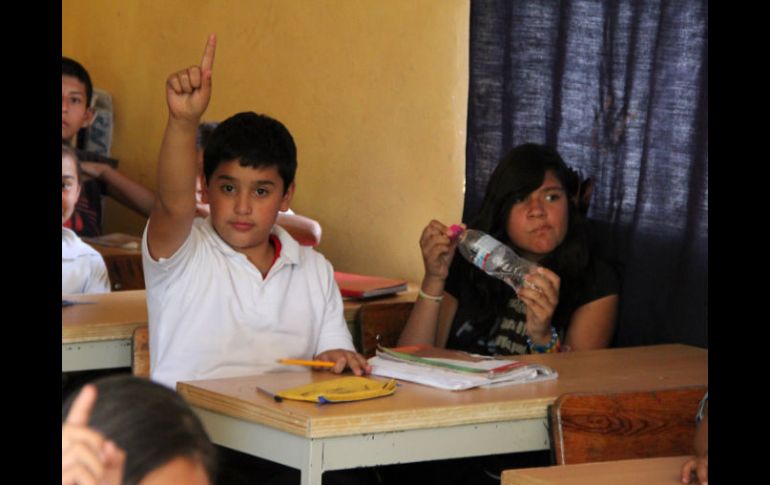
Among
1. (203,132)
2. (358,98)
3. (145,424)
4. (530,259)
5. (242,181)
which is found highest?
(358,98)

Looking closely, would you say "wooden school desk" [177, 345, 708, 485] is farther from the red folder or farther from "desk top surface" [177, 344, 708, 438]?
the red folder

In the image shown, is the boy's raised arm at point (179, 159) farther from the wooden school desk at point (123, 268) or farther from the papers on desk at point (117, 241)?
the papers on desk at point (117, 241)

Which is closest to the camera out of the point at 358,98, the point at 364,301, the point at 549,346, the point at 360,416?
the point at 360,416

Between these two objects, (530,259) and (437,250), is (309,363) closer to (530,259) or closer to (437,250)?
(437,250)

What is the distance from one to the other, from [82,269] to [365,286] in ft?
3.56

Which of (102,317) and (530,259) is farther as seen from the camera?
(530,259)

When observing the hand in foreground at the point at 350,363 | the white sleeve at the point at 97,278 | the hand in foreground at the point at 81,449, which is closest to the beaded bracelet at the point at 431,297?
the hand in foreground at the point at 350,363

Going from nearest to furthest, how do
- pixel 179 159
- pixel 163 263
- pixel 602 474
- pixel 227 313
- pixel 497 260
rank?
pixel 602 474
pixel 179 159
pixel 163 263
pixel 227 313
pixel 497 260

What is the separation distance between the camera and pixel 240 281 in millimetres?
2895

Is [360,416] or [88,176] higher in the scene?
[88,176]

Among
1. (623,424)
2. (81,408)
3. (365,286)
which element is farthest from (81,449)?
(365,286)

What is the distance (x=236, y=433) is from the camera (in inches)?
89.4

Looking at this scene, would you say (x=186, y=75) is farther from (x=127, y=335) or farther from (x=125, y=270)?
(x=125, y=270)
